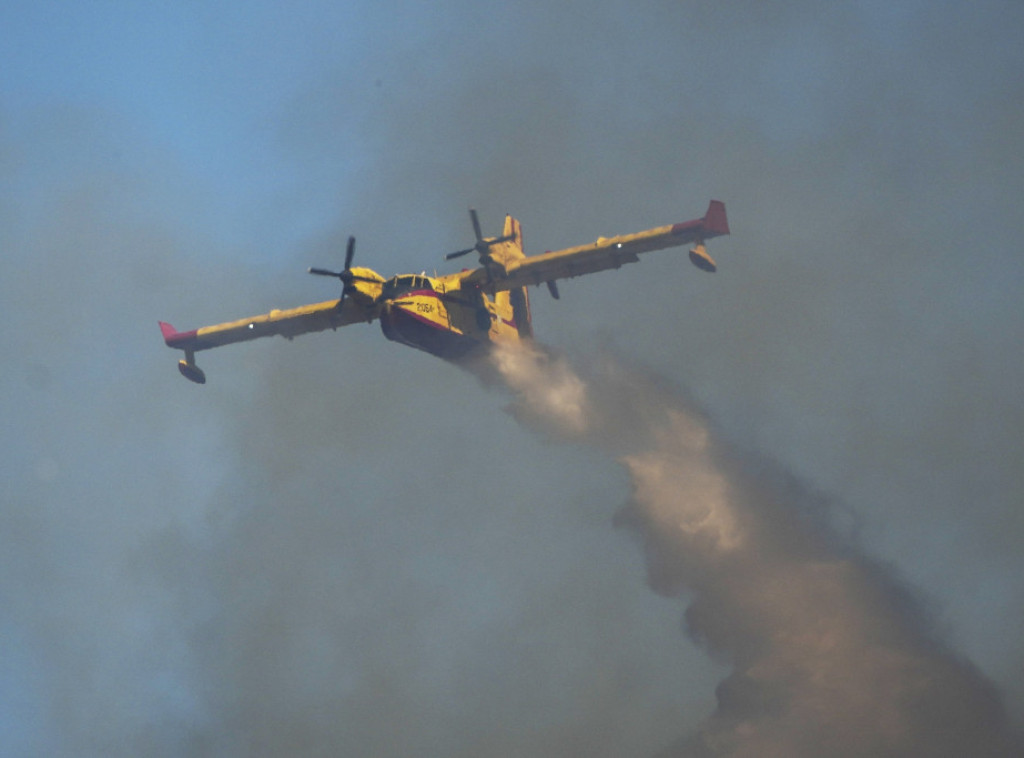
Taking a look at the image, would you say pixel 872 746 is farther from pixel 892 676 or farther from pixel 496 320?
pixel 496 320

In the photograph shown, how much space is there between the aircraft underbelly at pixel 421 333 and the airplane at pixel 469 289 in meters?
0.04

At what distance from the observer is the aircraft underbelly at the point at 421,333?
2036 inches

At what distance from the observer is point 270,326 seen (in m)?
58.4

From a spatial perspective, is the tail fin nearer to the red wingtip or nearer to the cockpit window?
the cockpit window

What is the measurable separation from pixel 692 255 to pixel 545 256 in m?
6.59

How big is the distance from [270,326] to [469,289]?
384 inches

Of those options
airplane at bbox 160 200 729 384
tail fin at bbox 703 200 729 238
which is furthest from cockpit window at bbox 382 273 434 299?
tail fin at bbox 703 200 729 238

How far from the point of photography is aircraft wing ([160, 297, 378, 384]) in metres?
55.8

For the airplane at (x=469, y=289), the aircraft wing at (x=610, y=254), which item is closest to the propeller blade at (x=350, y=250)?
the airplane at (x=469, y=289)

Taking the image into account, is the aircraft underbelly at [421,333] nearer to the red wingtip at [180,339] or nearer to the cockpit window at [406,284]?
the cockpit window at [406,284]

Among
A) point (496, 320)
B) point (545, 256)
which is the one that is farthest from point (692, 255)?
point (496, 320)

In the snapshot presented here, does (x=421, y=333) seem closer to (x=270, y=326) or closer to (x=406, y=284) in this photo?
(x=406, y=284)

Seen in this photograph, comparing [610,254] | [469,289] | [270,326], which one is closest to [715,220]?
[610,254]

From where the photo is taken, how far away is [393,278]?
53.3 metres
